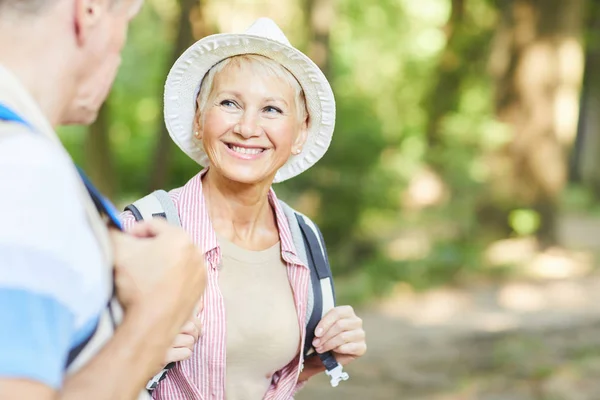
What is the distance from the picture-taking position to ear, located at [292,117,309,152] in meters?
2.43

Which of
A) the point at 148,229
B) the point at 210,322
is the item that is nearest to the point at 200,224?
the point at 210,322

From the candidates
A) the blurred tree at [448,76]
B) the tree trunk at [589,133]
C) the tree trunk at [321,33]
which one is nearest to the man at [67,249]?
the tree trunk at [321,33]

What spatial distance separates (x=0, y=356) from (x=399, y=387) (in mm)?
5615

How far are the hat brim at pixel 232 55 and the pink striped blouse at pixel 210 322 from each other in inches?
7.2

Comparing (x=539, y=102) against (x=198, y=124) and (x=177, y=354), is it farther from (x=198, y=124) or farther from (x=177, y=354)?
(x=177, y=354)

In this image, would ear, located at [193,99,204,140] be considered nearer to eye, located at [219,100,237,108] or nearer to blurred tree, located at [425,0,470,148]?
eye, located at [219,100,237,108]

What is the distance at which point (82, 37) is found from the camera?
1159 millimetres

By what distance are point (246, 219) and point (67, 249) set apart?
1.30 metres

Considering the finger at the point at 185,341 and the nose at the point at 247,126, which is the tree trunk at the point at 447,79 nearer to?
the nose at the point at 247,126

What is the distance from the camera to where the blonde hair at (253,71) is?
2229mm

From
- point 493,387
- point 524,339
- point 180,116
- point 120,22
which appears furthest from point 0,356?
point 524,339

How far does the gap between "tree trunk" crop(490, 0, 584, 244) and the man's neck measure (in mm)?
9897

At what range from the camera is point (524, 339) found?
276 inches

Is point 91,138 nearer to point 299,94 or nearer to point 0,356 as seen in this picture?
point 299,94
